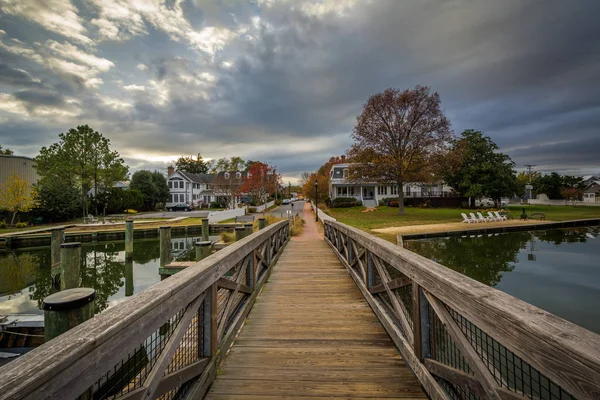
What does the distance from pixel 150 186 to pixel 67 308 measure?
4265 cm

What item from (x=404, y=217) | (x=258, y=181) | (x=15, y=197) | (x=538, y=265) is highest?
(x=258, y=181)

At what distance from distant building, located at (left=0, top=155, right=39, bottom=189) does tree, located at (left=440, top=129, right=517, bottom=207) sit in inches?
1720

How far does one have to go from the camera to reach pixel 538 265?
9.98 metres

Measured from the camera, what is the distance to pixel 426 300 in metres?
2.15

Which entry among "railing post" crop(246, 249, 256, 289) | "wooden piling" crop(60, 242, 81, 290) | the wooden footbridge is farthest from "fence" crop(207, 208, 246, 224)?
the wooden footbridge

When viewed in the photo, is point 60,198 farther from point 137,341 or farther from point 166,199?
point 137,341

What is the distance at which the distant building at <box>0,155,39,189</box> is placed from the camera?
23.3 meters

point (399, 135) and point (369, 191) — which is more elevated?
point (399, 135)

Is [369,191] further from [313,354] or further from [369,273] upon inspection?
[313,354]

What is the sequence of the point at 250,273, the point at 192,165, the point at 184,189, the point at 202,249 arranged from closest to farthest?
the point at 250,273, the point at 202,249, the point at 184,189, the point at 192,165

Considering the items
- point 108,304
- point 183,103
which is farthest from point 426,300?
point 183,103

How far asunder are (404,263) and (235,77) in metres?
17.7

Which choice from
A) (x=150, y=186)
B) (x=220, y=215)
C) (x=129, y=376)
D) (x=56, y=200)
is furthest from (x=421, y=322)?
(x=150, y=186)

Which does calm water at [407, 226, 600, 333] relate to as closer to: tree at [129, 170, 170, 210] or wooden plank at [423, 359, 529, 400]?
wooden plank at [423, 359, 529, 400]
